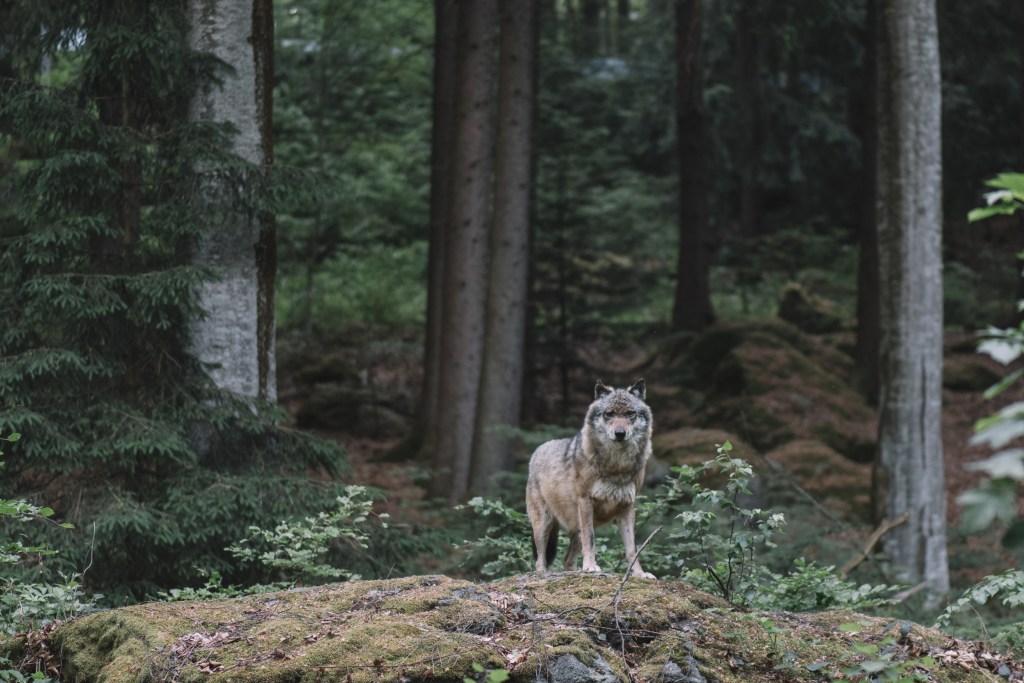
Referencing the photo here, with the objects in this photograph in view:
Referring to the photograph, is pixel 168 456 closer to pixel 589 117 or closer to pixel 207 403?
pixel 207 403

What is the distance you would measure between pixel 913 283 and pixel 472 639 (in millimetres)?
8192

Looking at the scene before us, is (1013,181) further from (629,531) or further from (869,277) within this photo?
(869,277)

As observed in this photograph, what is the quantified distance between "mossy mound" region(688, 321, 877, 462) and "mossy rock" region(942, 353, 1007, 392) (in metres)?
2.63

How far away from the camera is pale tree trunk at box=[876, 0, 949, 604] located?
11461 millimetres

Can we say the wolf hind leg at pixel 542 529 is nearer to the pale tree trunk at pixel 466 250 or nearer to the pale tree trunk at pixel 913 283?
the pale tree trunk at pixel 913 283

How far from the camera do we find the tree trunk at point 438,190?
19062 mm

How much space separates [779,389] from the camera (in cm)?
2041

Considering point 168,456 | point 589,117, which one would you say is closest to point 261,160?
point 168,456

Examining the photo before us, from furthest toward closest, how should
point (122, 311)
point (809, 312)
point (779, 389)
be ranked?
1. point (809, 312)
2. point (779, 389)
3. point (122, 311)

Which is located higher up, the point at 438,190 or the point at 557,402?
the point at 438,190

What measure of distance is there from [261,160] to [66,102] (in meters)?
1.90

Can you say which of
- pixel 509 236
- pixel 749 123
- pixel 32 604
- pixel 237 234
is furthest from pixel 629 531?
pixel 749 123

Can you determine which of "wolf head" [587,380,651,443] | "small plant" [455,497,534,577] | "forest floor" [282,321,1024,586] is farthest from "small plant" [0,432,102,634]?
"forest floor" [282,321,1024,586]

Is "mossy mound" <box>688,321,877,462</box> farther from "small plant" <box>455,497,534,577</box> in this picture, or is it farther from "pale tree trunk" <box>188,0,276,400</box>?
"small plant" <box>455,497,534,577</box>
